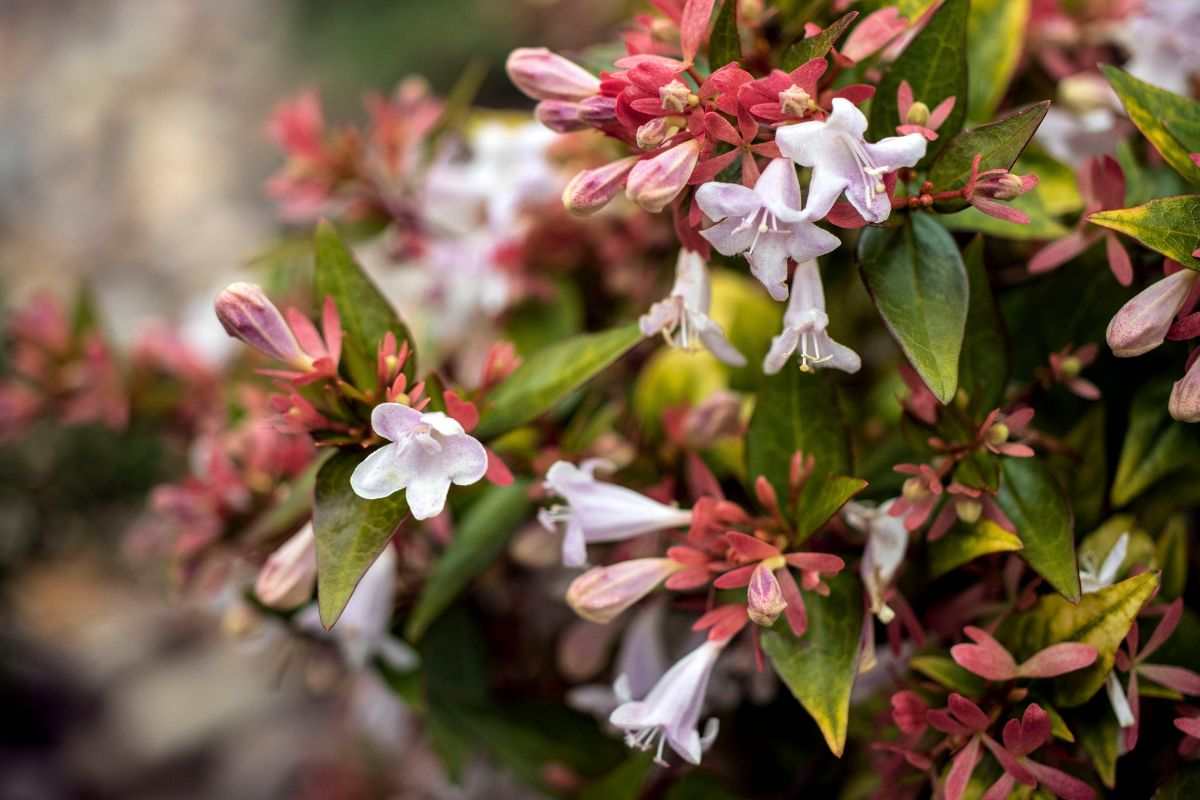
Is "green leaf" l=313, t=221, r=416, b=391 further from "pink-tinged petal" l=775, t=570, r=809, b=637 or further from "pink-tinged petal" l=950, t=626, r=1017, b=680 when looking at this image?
"pink-tinged petal" l=950, t=626, r=1017, b=680

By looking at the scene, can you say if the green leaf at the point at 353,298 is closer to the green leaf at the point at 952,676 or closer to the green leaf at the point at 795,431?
the green leaf at the point at 795,431

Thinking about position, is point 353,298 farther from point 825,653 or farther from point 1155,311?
point 1155,311

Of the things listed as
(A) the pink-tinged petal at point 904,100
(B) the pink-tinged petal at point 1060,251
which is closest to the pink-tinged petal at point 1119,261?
(B) the pink-tinged petal at point 1060,251

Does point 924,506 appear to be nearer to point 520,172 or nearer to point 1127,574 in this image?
point 1127,574

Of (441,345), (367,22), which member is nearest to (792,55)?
(441,345)

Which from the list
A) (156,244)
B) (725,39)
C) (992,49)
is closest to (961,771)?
(725,39)

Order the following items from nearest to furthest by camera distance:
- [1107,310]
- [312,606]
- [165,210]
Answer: [1107,310], [312,606], [165,210]
